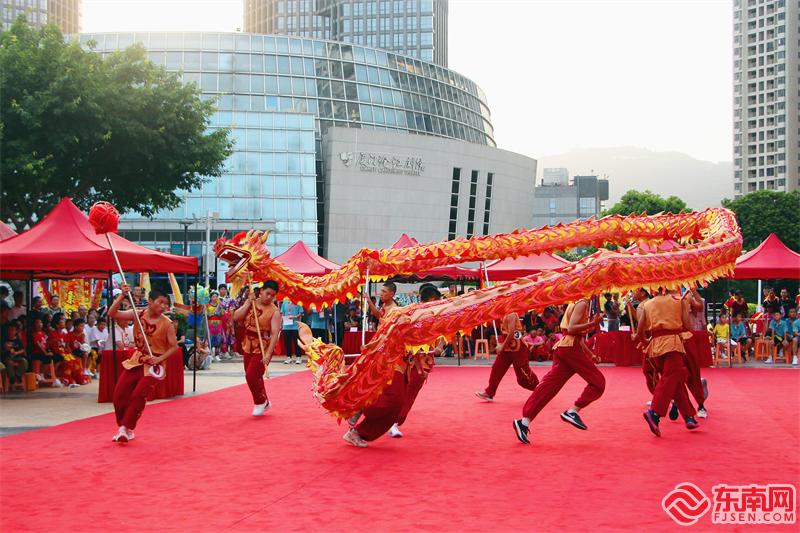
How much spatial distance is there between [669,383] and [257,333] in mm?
5156

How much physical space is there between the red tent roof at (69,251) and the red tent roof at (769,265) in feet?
43.2

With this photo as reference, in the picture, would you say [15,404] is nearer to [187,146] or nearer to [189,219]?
[187,146]

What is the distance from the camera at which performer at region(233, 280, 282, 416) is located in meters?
10.6

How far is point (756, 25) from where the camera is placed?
114m

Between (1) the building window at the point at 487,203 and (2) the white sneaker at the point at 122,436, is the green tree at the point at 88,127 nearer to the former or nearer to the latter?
(2) the white sneaker at the point at 122,436

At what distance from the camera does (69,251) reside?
1230 cm

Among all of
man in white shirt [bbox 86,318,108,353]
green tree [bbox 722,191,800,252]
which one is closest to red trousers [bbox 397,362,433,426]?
man in white shirt [bbox 86,318,108,353]

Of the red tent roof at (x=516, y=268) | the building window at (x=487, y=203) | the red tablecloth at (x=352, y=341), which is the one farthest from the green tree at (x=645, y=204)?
the red tablecloth at (x=352, y=341)

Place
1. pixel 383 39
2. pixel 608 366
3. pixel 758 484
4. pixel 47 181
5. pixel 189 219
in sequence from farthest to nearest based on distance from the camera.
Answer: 1. pixel 383 39
2. pixel 189 219
3. pixel 47 181
4. pixel 608 366
5. pixel 758 484

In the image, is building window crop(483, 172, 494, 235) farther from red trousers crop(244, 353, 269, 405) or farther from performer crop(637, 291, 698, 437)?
performer crop(637, 291, 698, 437)

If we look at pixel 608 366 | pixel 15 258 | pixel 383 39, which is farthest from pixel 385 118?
pixel 383 39

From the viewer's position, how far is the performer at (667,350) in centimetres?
881

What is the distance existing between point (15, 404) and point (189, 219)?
38.2 meters

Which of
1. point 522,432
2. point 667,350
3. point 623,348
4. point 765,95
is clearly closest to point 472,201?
point 623,348
